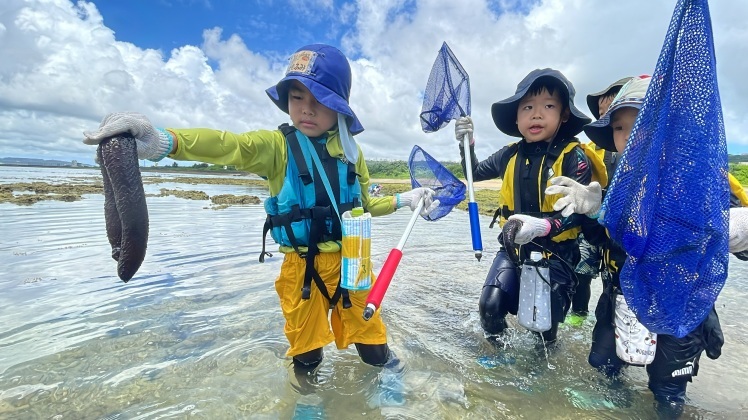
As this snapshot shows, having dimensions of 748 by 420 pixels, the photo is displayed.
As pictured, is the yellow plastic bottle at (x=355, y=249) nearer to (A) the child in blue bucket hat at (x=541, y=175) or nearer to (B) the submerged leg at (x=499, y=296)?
(A) the child in blue bucket hat at (x=541, y=175)

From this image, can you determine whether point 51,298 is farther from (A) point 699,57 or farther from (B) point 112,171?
(A) point 699,57

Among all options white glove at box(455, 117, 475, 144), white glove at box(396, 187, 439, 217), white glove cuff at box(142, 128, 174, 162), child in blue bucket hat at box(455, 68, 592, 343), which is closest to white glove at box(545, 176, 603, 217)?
child in blue bucket hat at box(455, 68, 592, 343)

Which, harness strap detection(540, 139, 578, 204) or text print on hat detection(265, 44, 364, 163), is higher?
text print on hat detection(265, 44, 364, 163)

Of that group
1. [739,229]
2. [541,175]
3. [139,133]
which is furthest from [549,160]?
[139,133]

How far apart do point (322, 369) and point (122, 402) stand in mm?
1645

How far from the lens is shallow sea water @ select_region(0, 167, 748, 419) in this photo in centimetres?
308

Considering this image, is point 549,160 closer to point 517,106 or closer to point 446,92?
point 517,106

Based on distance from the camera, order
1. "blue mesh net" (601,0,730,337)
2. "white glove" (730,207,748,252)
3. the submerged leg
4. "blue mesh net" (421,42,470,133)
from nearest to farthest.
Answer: "blue mesh net" (601,0,730,337), "white glove" (730,207,748,252), the submerged leg, "blue mesh net" (421,42,470,133)

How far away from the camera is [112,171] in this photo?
79.9 inches

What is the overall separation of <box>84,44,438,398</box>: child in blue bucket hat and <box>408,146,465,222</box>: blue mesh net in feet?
3.82

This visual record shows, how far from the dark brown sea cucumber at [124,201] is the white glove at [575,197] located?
2721mm

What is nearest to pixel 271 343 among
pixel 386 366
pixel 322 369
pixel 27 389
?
pixel 322 369

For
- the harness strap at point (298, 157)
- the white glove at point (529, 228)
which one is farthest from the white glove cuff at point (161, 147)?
the white glove at point (529, 228)

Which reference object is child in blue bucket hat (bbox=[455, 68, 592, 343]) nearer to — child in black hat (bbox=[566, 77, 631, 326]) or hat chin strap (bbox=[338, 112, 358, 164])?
child in black hat (bbox=[566, 77, 631, 326])
